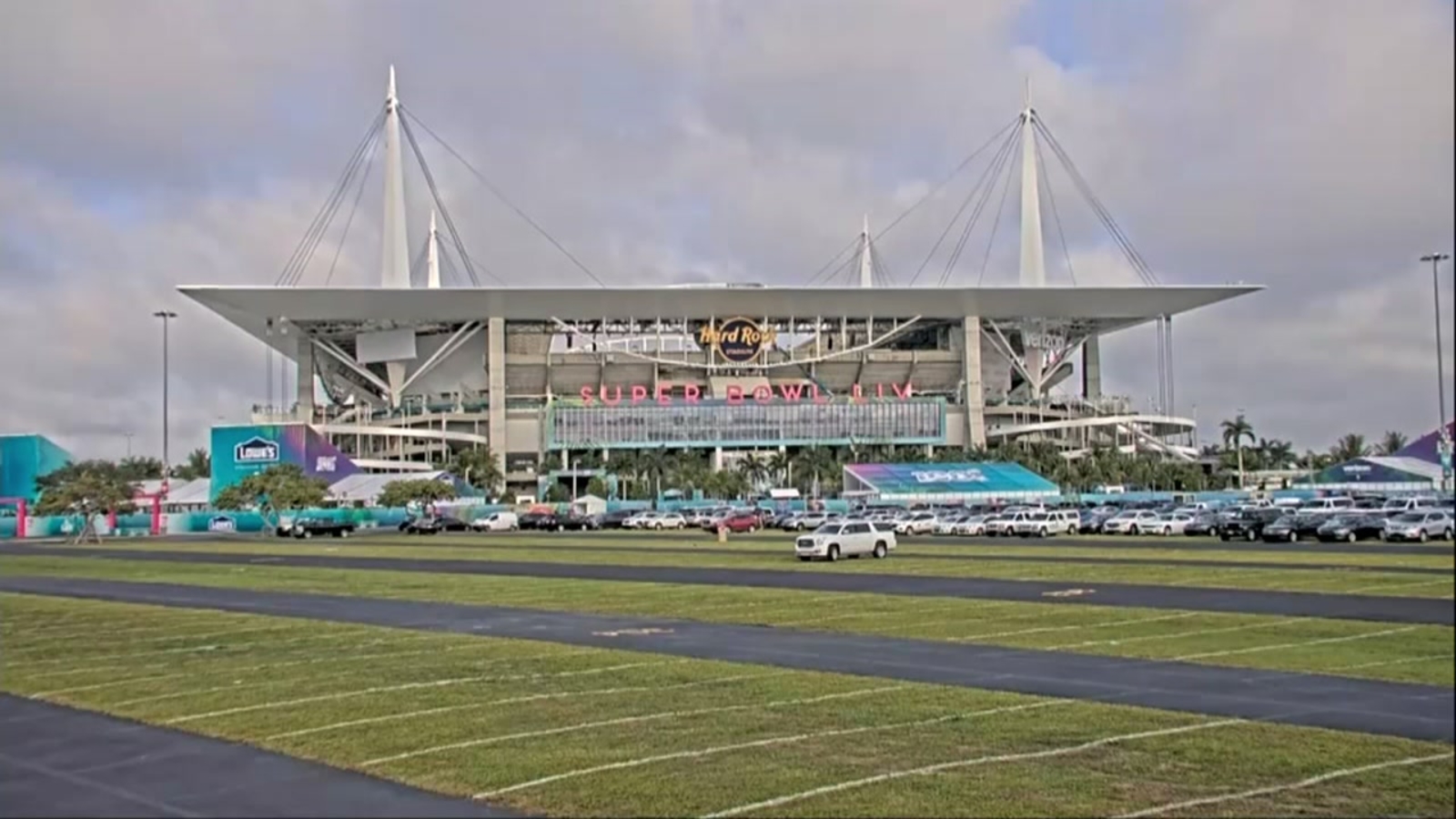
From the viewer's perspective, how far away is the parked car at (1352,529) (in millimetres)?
62094

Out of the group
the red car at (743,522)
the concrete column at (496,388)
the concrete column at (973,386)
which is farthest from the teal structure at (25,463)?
the concrete column at (973,386)

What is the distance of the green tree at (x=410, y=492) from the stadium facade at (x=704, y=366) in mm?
43241

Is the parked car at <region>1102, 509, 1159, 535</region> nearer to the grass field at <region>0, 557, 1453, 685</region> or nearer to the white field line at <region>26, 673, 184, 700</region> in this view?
the grass field at <region>0, 557, 1453, 685</region>

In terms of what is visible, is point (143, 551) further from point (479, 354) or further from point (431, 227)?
point (431, 227)

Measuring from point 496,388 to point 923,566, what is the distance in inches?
5164

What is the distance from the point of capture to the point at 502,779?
13.8 meters

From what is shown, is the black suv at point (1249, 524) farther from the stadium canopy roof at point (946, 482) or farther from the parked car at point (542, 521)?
the stadium canopy roof at point (946, 482)

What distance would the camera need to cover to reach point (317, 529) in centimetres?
9562

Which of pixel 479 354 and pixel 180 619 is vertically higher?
pixel 479 354

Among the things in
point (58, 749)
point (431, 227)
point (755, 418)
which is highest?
point (431, 227)

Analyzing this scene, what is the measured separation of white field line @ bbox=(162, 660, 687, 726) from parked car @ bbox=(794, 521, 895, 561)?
29.7m

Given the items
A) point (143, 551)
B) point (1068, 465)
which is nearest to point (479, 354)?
point (1068, 465)

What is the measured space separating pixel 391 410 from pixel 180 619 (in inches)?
5906

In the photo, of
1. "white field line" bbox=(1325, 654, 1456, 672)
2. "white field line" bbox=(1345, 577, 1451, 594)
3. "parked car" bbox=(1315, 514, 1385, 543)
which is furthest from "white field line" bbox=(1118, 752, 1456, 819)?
"parked car" bbox=(1315, 514, 1385, 543)
